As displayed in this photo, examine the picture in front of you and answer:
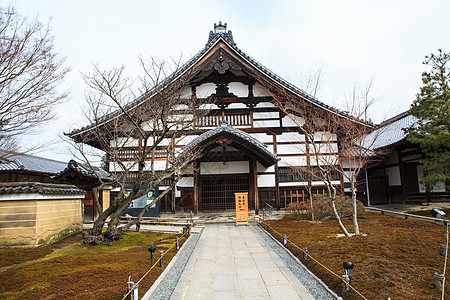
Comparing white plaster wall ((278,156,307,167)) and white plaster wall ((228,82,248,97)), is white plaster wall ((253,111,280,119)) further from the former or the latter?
white plaster wall ((278,156,307,167))

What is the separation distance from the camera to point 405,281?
15.8 feet

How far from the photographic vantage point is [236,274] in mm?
6227

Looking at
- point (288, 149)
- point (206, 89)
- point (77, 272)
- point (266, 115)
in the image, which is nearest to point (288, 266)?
point (77, 272)

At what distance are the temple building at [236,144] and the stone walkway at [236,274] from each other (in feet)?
23.3

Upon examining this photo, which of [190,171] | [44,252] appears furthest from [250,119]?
[44,252]

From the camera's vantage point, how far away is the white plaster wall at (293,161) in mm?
16656

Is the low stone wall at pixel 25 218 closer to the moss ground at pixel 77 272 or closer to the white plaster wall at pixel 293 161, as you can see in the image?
the moss ground at pixel 77 272

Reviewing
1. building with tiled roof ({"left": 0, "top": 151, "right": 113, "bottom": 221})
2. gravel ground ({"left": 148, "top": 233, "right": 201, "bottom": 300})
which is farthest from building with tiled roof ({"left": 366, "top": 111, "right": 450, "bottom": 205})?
building with tiled roof ({"left": 0, "top": 151, "right": 113, "bottom": 221})

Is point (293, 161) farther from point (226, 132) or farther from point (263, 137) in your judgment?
point (226, 132)

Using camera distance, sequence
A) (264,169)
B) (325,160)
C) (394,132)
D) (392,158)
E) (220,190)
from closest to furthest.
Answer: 1. (325,160)
2. (264,169)
3. (220,190)
4. (392,158)
5. (394,132)

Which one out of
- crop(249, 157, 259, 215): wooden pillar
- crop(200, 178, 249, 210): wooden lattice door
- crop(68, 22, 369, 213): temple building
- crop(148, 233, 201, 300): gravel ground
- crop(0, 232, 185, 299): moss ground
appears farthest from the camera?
crop(200, 178, 249, 210): wooden lattice door

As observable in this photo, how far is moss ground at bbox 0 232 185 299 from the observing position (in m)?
4.74

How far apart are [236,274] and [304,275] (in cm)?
153

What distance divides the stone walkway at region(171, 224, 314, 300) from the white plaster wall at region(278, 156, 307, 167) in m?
7.87
